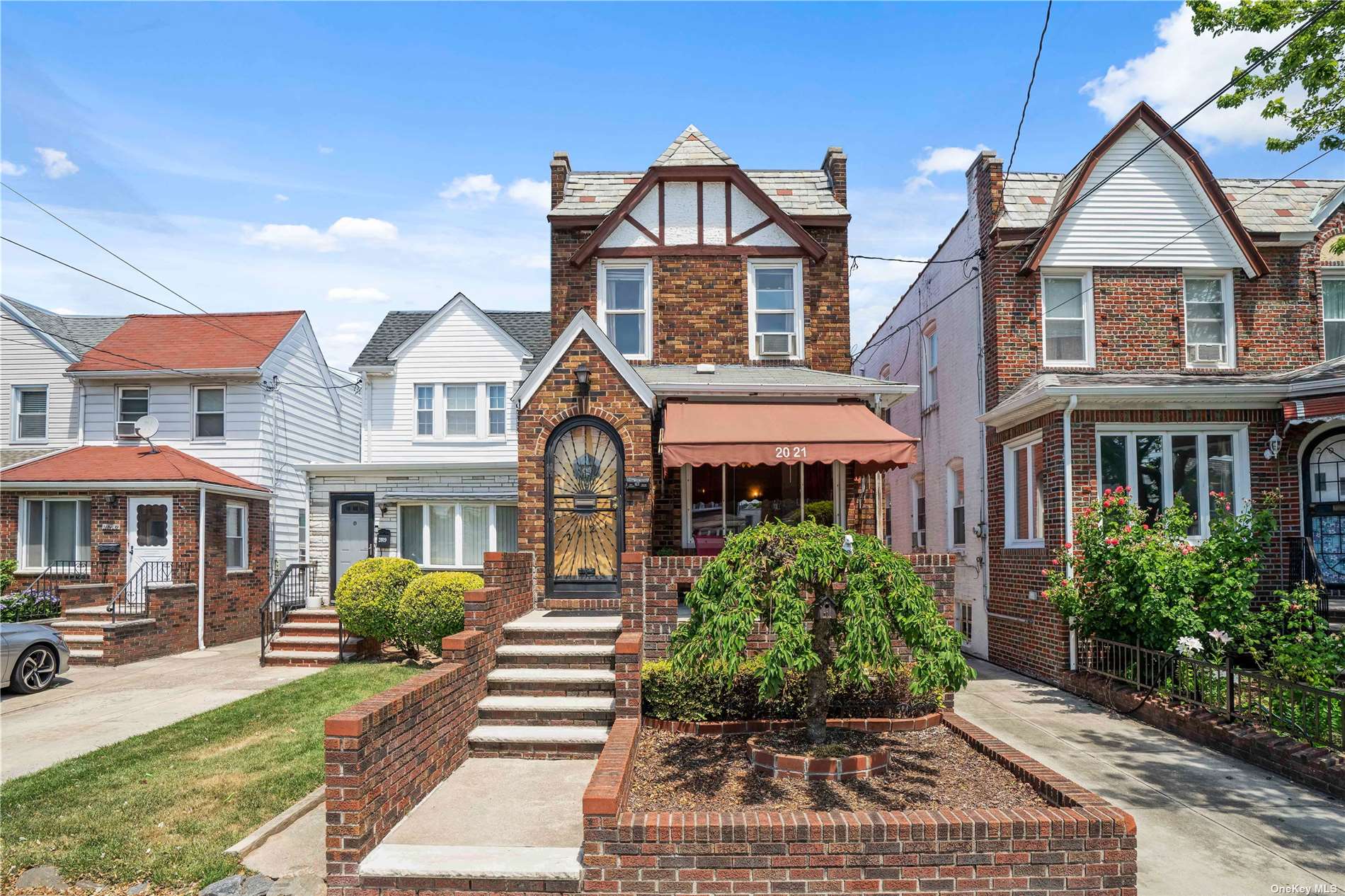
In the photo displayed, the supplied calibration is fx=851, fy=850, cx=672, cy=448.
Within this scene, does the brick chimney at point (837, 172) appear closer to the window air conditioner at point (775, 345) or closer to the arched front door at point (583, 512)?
the window air conditioner at point (775, 345)

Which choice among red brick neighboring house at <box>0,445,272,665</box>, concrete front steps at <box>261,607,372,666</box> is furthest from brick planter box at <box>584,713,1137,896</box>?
red brick neighboring house at <box>0,445,272,665</box>

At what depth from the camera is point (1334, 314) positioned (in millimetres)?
15570

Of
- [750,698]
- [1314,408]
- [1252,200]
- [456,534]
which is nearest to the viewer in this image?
[750,698]

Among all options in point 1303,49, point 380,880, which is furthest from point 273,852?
point 1303,49

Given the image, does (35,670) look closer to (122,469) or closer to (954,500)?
(122,469)

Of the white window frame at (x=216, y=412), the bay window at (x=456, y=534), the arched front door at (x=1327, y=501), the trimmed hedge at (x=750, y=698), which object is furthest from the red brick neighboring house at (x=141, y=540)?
the arched front door at (x=1327, y=501)

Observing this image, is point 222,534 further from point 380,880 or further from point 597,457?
point 380,880

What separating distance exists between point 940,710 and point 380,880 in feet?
19.4

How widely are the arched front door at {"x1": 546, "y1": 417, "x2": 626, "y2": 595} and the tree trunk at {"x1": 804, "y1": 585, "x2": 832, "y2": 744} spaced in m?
4.61

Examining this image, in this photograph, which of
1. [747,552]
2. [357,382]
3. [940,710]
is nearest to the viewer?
[747,552]

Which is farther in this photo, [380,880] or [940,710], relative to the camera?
[940,710]

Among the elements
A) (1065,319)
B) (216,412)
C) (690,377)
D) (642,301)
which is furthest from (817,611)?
(216,412)

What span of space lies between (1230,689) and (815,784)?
5.73 m

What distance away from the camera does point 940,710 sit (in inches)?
361
